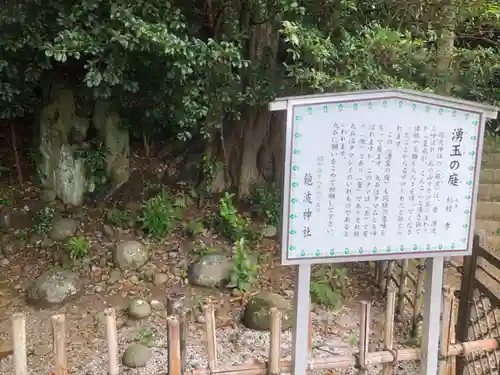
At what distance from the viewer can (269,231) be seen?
6.32 m

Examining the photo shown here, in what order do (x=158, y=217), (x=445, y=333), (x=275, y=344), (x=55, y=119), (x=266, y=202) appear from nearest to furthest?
(x=275, y=344), (x=445, y=333), (x=158, y=217), (x=266, y=202), (x=55, y=119)

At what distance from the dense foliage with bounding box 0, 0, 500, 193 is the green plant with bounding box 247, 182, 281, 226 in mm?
1002

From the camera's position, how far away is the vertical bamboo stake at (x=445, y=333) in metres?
3.02

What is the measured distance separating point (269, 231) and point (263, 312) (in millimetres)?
1510

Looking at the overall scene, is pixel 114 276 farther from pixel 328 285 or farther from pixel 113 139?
pixel 328 285

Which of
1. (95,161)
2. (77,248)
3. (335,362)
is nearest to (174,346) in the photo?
(335,362)

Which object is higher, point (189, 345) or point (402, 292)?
point (402, 292)

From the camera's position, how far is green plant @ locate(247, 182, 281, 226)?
6.39 m


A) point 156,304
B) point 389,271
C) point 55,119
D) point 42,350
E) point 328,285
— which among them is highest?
point 55,119

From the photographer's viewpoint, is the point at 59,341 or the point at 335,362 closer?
the point at 59,341

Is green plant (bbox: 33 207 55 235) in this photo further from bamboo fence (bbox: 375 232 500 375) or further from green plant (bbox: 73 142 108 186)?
bamboo fence (bbox: 375 232 500 375)

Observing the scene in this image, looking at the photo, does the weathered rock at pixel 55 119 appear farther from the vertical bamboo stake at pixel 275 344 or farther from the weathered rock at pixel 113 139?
the vertical bamboo stake at pixel 275 344

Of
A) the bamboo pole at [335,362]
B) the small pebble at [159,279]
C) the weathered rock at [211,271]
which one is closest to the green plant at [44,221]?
the small pebble at [159,279]

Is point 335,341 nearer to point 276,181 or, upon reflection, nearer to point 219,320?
point 219,320
